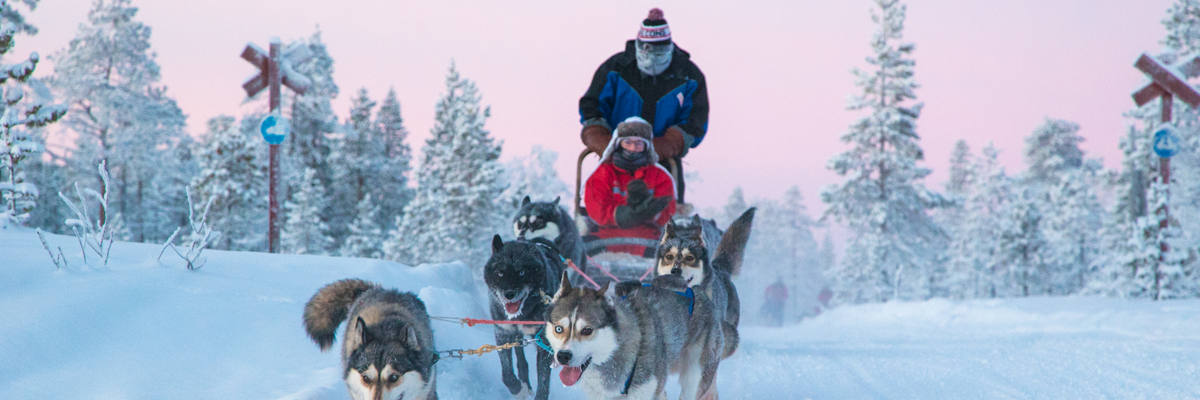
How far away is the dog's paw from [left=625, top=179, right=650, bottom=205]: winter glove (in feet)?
6.11

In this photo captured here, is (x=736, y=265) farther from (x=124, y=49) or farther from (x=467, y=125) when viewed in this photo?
(x=124, y=49)

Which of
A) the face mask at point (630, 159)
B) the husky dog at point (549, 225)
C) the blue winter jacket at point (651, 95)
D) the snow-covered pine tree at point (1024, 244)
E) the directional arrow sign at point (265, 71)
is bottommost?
the snow-covered pine tree at point (1024, 244)

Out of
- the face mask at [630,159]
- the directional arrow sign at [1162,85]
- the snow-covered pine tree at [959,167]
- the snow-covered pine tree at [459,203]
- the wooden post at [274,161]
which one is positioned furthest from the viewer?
the snow-covered pine tree at [959,167]

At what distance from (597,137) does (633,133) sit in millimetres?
642

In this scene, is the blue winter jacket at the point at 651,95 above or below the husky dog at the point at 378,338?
above

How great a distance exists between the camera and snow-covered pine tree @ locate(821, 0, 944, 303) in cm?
2569

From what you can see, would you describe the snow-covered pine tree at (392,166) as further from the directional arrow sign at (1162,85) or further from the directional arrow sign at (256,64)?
the directional arrow sign at (1162,85)

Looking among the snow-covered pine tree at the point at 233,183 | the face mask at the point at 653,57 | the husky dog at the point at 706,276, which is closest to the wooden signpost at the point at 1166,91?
the face mask at the point at 653,57

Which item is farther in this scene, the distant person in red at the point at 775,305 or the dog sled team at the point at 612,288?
the distant person in red at the point at 775,305

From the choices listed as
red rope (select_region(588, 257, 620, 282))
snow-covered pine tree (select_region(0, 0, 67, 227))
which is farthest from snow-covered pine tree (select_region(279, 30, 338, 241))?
red rope (select_region(588, 257, 620, 282))

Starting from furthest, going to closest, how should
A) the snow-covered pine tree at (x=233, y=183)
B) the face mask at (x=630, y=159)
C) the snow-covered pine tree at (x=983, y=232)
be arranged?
the snow-covered pine tree at (x=983, y=232) → the snow-covered pine tree at (x=233, y=183) → the face mask at (x=630, y=159)

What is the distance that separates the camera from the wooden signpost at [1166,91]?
46.3ft

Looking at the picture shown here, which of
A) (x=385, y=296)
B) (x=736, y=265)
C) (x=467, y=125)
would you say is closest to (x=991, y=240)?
(x=467, y=125)

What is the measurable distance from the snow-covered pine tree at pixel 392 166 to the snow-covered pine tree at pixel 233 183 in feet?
21.0
